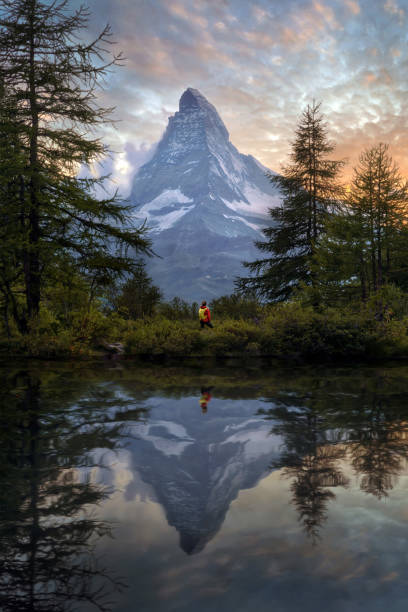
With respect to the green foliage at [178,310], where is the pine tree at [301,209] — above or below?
above

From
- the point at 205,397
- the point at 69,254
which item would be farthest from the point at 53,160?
the point at 205,397

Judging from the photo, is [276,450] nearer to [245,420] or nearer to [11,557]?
[245,420]

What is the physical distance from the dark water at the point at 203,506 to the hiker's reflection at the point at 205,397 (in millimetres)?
106

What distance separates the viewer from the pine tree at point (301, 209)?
2721 cm

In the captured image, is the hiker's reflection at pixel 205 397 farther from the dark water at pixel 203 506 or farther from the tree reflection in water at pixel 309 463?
the tree reflection in water at pixel 309 463

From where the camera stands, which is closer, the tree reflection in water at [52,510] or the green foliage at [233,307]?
the tree reflection in water at [52,510]

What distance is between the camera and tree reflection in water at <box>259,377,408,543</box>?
4.11 metres

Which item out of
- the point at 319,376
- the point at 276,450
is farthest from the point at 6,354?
the point at 276,450

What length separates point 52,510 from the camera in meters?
3.68

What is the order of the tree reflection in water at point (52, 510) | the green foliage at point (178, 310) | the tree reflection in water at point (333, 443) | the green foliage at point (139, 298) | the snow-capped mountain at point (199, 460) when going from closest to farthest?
the tree reflection in water at point (52, 510) < the snow-capped mountain at point (199, 460) < the tree reflection in water at point (333, 443) < the green foliage at point (178, 310) < the green foliage at point (139, 298)

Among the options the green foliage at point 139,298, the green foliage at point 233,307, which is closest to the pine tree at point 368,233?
the green foliage at point 233,307

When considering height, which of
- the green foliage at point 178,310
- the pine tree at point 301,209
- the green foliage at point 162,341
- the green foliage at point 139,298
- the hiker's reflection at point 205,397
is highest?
the pine tree at point 301,209

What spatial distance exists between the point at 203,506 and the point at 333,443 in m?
2.35

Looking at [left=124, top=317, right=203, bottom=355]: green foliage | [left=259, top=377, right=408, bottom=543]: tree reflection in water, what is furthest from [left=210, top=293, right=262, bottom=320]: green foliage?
[left=259, top=377, right=408, bottom=543]: tree reflection in water
